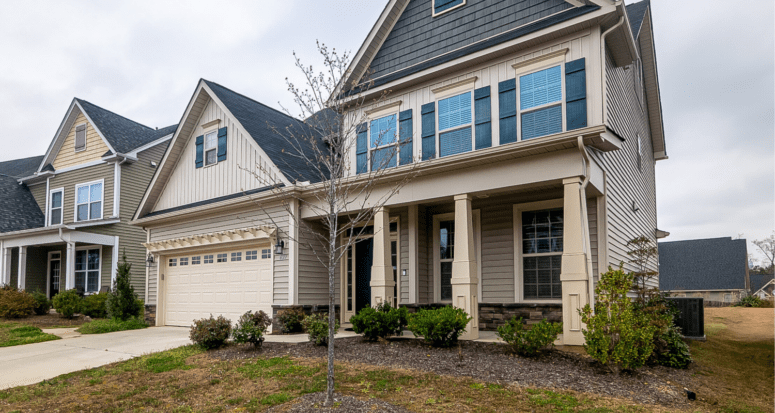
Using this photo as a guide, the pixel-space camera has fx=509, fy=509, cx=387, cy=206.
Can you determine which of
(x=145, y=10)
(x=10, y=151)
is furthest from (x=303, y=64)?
(x=10, y=151)

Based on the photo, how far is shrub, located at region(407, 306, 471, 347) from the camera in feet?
26.9

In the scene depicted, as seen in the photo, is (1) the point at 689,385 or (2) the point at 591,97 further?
(2) the point at 591,97

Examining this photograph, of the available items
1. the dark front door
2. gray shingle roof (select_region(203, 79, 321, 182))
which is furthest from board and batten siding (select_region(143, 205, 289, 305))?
the dark front door

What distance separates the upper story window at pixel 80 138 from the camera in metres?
20.9

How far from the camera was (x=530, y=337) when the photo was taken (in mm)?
7500

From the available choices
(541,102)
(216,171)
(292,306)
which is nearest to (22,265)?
(216,171)

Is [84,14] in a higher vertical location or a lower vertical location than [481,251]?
higher

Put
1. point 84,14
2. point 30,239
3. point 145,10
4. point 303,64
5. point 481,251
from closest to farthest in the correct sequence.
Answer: point 303,64 → point 481,251 → point 145,10 → point 84,14 → point 30,239

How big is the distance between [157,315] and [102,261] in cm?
659

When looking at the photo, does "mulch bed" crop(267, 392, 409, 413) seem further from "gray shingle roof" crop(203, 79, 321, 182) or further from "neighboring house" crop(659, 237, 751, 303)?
"neighboring house" crop(659, 237, 751, 303)

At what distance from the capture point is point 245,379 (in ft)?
22.8

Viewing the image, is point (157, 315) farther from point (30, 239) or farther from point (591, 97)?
point (591, 97)

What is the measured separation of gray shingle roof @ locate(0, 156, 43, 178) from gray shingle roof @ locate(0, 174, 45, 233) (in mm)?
1484

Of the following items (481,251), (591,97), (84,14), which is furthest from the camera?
(84,14)
